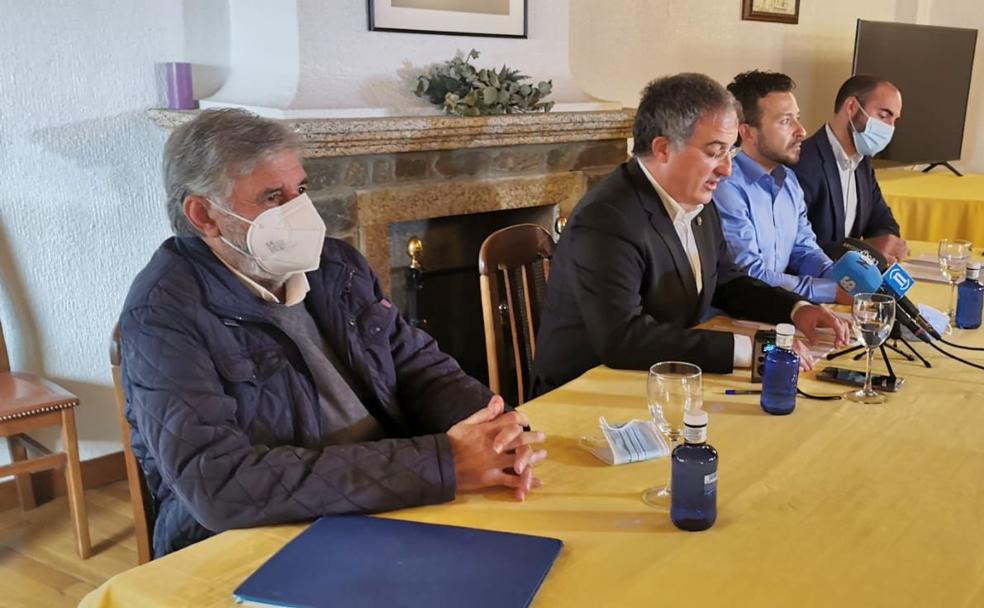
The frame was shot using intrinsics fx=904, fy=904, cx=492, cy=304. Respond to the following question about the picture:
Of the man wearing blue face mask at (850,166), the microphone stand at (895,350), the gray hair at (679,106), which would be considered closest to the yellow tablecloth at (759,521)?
the microphone stand at (895,350)

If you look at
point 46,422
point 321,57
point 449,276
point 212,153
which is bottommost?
point 46,422

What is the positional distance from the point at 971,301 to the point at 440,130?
1.55 metres

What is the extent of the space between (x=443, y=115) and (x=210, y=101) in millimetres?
708

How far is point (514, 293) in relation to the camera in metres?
2.21

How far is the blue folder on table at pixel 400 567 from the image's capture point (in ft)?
3.16

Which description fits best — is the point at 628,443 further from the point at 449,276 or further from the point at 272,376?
the point at 449,276

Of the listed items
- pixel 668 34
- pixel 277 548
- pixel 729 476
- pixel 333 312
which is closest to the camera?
pixel 277 548

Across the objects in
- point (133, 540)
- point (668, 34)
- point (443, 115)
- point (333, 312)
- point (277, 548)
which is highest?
point (668, 34)

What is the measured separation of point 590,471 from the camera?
1.31m

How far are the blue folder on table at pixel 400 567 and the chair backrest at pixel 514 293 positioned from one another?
3.27ft

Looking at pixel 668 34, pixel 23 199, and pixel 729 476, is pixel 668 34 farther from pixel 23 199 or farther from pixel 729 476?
pixel 729 476

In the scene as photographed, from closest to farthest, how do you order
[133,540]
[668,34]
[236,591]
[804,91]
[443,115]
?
[236,591] < [133,540] < [443,115] < [668,34] < [804,91]

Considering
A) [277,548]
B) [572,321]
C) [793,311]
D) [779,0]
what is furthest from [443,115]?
[779,0]

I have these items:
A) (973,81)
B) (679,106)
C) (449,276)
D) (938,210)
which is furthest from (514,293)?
(973,81)
